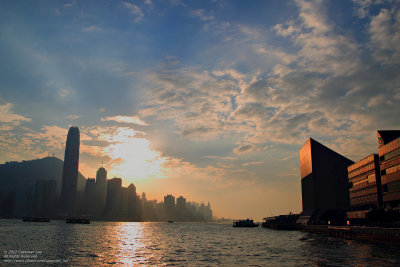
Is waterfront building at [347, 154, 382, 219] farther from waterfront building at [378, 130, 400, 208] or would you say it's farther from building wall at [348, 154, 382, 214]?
waterfront building at [378, 130, 400, 208]

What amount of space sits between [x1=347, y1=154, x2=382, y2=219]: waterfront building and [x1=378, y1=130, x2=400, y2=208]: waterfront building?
15.7 meters

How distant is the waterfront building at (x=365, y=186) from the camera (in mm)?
146125

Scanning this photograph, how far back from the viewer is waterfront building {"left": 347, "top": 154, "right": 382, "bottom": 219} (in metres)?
146

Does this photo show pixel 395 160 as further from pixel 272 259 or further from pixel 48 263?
pixel 48 263

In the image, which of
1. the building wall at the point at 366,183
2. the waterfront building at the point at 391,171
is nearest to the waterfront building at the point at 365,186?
the building wall at the point at 366,183

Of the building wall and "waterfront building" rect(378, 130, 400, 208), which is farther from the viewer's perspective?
the building wall

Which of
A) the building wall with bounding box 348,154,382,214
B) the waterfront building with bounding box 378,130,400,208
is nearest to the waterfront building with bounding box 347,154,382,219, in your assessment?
the building wall with bounding box 348,154,382,214

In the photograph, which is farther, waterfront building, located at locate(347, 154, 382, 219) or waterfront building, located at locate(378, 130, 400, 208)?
waterfront building, located at locate(347, 154, 382, 219)

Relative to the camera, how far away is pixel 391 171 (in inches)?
4862

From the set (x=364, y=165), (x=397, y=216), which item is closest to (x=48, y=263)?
(x=397, y=216)

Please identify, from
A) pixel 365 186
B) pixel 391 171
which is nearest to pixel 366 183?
pixel 365 186

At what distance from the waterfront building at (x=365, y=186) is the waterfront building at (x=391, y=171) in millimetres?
15666

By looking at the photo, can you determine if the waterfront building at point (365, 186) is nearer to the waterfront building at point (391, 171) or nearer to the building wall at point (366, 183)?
the building wall at point (366, 183)

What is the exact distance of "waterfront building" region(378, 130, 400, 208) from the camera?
119 metres
